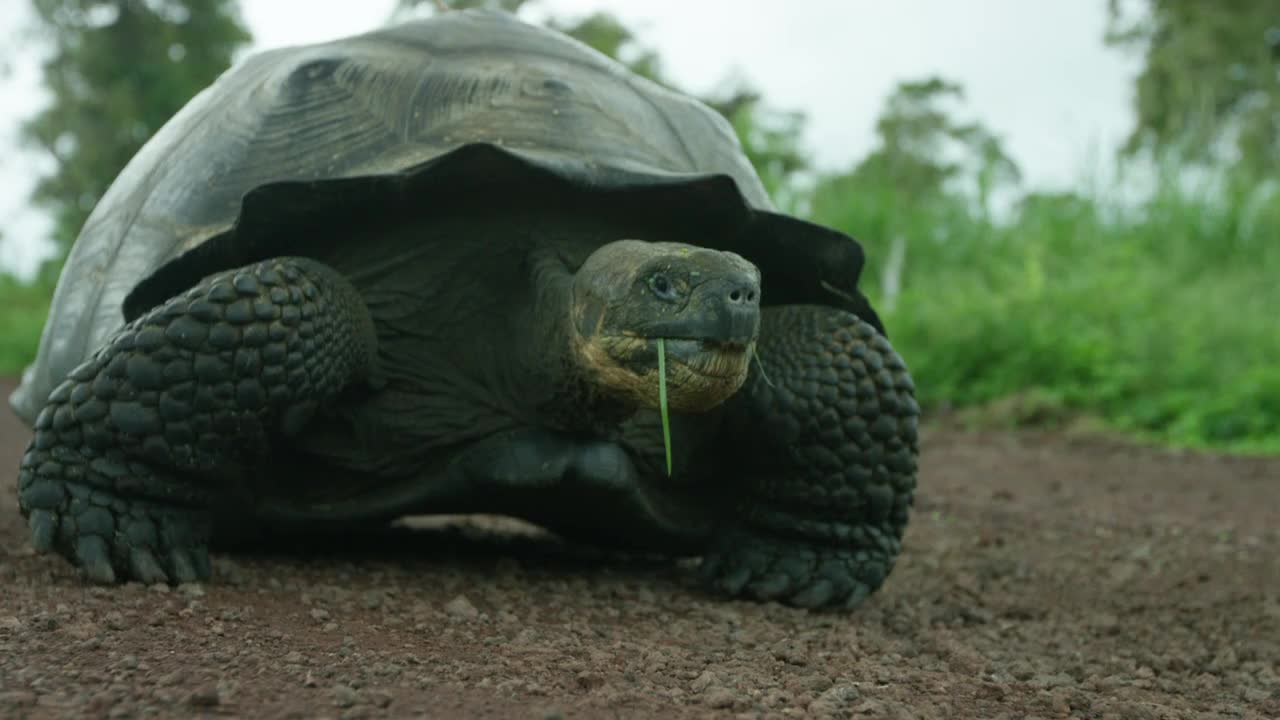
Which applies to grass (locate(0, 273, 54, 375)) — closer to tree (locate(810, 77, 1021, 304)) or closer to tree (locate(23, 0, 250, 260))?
tree (locate(23, 0, 250, 260))

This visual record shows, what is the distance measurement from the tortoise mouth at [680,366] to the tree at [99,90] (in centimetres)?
1866

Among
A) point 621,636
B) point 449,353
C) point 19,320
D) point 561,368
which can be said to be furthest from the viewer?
point 19,320

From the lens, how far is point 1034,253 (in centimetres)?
1080

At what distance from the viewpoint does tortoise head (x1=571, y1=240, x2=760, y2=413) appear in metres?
2.64

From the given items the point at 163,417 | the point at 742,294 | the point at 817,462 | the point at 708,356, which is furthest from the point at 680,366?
the point at 163,417

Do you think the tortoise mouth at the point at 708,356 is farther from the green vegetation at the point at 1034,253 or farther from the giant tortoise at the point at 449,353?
the green vegetation at the point at 1034,253

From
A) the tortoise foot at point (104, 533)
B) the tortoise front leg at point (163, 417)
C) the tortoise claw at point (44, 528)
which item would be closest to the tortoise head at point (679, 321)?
the tortoise front leg at point (163, 417)

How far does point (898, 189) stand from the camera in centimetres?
1432

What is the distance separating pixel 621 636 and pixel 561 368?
0.65 metres

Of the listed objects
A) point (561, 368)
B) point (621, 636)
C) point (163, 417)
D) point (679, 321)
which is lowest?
point (621, 636)

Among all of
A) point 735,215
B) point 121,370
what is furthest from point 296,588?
point 735,215

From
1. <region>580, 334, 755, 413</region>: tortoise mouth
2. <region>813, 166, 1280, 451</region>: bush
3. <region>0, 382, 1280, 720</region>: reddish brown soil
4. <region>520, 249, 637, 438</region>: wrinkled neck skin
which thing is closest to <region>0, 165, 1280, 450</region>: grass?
<region>813, 166, 1280, 451</region>: bush

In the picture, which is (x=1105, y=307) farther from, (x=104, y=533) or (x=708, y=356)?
(x=104, y=533)

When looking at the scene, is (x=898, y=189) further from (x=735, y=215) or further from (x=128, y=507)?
(x=128, y=507)
